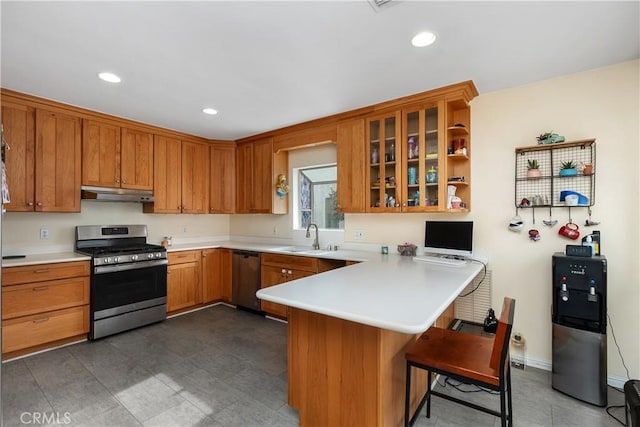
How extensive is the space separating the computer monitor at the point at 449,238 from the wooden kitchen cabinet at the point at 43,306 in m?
3.43

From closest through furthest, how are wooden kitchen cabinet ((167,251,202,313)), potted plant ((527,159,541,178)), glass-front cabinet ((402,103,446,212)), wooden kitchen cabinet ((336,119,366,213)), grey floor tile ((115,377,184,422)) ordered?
grey floor tile ((115,377,184,422)) → potted plant ((527,159,541,178)) → glass-front cabinet ((402,103,446,212)) → wooden kitchen cabinet ((336,119,366,213)) → wooden kitchen cabinet ((167,251,202,313))

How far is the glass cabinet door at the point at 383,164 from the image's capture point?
318 centimetres

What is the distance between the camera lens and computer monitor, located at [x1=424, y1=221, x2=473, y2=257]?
2785 mm

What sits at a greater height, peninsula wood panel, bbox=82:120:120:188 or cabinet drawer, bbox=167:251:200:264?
peninsula wood panel, bbox=82:120:120:188

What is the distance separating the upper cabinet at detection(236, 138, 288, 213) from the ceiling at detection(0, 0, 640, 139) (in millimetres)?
1325

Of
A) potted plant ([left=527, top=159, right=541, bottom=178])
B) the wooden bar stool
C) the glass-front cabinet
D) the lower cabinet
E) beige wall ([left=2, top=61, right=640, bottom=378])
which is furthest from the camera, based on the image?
the lower cabinet

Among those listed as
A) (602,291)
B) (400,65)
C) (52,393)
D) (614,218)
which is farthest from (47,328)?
(614,218)

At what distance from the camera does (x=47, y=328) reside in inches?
117

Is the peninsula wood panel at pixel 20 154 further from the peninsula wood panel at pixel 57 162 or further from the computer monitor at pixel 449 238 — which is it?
the computer monitor at pixel 449 238

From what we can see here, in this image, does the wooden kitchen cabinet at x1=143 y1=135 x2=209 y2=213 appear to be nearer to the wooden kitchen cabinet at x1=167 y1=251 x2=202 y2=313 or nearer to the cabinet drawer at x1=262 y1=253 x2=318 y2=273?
the wooden kitchen cabinet at x1=167 y1=251 x2=202 y2=313

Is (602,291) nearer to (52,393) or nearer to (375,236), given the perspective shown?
(375,236)

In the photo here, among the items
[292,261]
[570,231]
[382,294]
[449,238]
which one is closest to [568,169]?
[570,231]

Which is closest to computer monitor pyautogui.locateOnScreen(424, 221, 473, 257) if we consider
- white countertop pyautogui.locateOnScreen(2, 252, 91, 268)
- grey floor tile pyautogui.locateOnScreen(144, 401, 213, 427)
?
grey floor tile pyautogui.locateOnScreen(144, 401, 213, 427)

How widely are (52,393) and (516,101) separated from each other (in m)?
4.37
